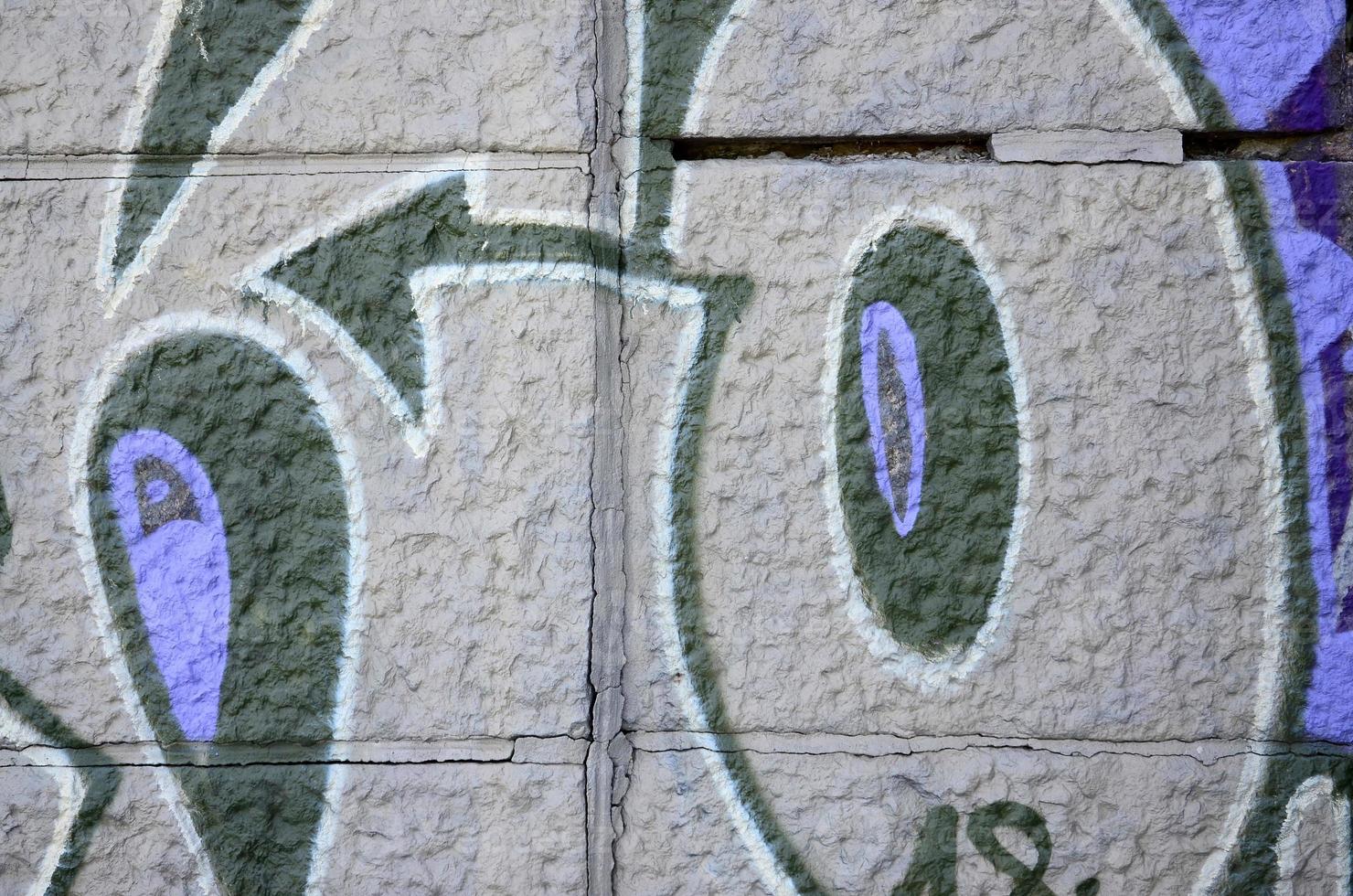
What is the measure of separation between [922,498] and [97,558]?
114 cm

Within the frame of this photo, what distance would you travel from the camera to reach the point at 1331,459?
1287mm

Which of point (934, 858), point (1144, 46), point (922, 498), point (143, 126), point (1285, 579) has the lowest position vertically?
point (934, 858)

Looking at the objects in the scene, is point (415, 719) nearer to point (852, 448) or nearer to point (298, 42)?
point (852, 448)

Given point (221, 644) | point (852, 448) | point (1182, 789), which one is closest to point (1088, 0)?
point (852, 448)

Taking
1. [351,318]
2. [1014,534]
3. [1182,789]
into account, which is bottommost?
[1182,789]

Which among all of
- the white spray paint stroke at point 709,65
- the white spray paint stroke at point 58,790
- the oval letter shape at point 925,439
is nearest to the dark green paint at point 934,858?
the oval letter shape at point 925,439

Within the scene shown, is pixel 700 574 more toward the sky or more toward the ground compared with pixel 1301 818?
more toward the sky

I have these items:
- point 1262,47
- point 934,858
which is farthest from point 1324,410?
point 934,858

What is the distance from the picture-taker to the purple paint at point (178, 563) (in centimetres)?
129

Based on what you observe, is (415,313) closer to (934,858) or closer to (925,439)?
(925,439)

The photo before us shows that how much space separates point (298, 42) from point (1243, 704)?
1591 mm

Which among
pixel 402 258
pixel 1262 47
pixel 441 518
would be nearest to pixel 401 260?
pixel 402 258

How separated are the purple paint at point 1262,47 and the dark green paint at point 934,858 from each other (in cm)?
105

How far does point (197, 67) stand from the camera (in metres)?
1.31
